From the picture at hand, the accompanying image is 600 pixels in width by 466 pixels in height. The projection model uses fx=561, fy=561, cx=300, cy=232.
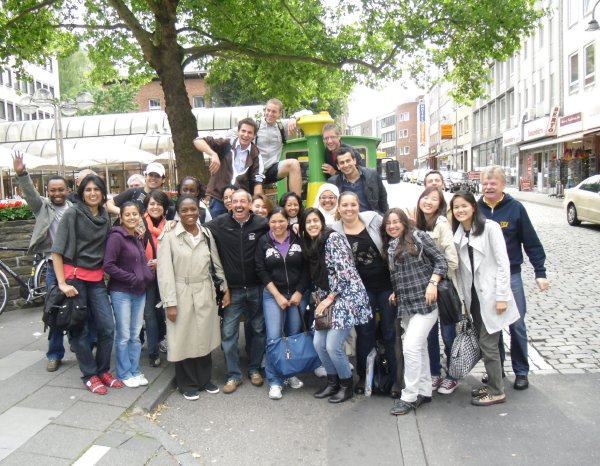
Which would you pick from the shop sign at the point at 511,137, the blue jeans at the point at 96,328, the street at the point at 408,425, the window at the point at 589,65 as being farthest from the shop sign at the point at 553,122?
the blue jeans at the point at 96,328

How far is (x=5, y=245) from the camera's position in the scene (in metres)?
7.92

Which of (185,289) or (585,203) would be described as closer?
(185,289)

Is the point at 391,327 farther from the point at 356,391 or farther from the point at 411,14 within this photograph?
the point at 411,14

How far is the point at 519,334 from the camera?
16.0ft

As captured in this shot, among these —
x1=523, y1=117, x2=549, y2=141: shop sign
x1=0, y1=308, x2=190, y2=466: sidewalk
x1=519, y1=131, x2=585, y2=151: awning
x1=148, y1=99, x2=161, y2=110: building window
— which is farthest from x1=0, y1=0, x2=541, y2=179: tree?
x1=148, y1=99, x2=161, y2=110: building window

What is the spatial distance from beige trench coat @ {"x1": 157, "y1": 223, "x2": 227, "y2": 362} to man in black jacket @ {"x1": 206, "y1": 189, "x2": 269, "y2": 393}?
241 mm

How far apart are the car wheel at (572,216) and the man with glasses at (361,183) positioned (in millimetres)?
13391

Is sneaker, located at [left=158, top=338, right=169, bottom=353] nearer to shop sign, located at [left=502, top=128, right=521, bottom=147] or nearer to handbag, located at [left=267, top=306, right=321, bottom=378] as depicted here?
handbag, located at [left=267, top=306, right=321, bottom=378]

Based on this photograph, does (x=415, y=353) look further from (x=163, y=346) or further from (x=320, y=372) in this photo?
(x=163, y=346)

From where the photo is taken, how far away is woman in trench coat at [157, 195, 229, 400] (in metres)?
4.89

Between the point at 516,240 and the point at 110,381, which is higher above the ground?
the point at 516,240

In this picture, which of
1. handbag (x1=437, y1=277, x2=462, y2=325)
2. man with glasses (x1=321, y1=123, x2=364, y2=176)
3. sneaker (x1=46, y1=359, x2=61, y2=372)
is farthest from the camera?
man with glasses (x1=321, y1=123, x2=364, y2=176)

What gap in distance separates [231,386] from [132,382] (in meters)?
0.89

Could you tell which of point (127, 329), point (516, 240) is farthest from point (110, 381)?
point (516, 240)
